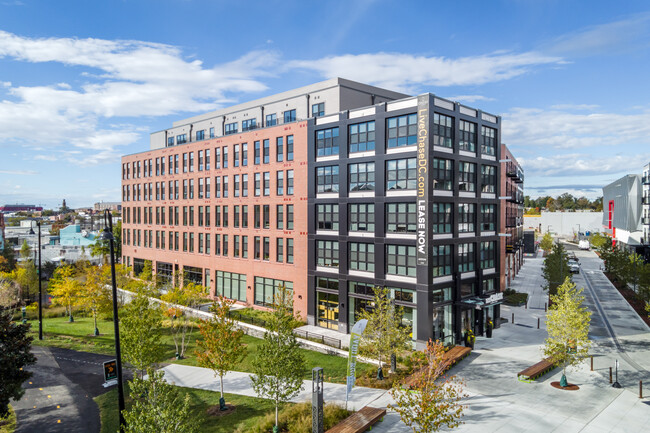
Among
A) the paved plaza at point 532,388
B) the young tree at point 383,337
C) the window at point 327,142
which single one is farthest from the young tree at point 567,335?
the window at point 327,142

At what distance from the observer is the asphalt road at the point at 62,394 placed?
2155 centimetres

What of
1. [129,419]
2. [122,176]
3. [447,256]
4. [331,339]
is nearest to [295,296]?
[331,339]

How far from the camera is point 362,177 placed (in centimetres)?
3609

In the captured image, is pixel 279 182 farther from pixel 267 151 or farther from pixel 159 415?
pixel 159 415

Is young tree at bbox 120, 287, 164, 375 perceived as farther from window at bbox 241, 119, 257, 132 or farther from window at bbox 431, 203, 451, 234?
window at bbox 241, 119, 257, 132

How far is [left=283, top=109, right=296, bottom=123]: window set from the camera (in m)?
47.9

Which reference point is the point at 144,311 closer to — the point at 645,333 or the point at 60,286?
the point at 60,286

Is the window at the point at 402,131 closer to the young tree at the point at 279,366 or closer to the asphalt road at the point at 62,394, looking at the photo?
the young tree at the point at 279,366

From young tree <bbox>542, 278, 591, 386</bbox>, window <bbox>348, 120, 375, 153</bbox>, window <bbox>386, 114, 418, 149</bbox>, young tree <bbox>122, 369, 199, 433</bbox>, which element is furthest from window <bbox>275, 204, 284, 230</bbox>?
young tree <bbox>122, 369, 199, 433</bbox>

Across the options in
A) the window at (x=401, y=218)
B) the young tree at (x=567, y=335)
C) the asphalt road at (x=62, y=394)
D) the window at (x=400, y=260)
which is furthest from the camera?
the window at (x=401, y=218)

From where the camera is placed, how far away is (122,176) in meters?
69.8

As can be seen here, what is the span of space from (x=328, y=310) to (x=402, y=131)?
689 inches

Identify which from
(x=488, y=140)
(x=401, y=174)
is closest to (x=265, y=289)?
(x=401, y=174)

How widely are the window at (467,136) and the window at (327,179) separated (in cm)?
1108
